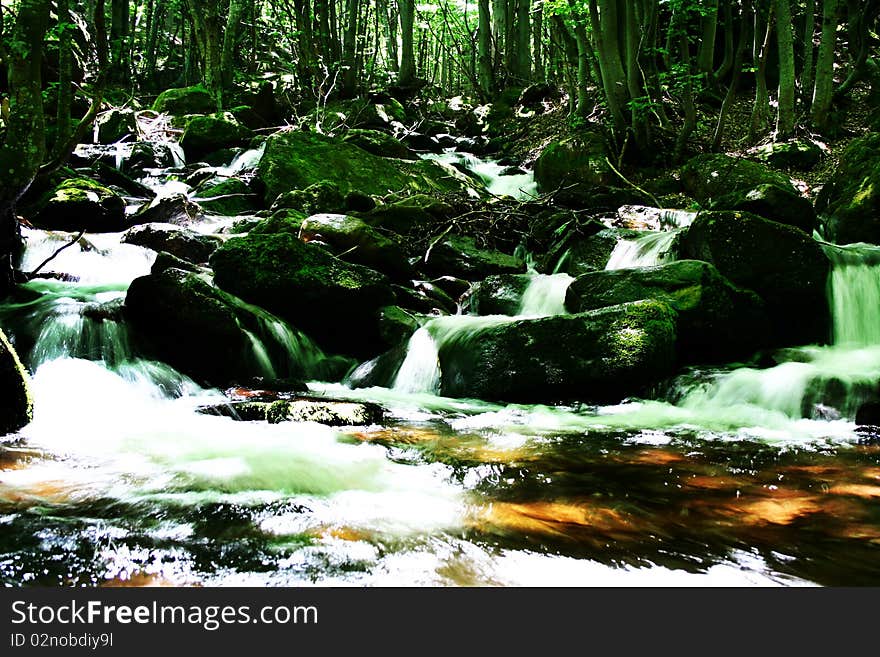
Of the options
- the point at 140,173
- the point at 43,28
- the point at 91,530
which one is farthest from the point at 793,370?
the point at 140,173

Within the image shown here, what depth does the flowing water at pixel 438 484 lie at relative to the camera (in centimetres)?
225

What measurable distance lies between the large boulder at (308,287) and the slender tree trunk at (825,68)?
11247mm

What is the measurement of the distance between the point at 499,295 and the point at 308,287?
8.10 ft

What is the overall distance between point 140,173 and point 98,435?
38.2 feet

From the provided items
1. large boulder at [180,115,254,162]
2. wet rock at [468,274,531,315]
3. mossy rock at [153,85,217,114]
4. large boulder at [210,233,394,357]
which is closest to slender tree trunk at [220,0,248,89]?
mossy rock at [153,85,217,114]

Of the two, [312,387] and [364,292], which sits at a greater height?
[364,292]

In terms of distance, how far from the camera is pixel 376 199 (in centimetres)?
1230

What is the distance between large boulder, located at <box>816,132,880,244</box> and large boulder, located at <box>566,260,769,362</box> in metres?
2.82

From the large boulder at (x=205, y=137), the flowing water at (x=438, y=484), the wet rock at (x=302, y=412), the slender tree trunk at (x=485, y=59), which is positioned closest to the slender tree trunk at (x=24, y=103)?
the flowing water at (x=438, y=484)

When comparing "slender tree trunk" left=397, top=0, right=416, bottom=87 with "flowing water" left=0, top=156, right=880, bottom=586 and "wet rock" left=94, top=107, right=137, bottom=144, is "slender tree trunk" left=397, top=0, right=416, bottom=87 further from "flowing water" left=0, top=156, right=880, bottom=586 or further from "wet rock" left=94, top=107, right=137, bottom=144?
"flowing water" left=0, top=156, right=880, bottom=586

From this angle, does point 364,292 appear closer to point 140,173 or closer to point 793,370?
point 793,370

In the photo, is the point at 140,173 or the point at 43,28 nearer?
the point at 43,28

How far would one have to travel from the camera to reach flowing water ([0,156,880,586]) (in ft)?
7.37
